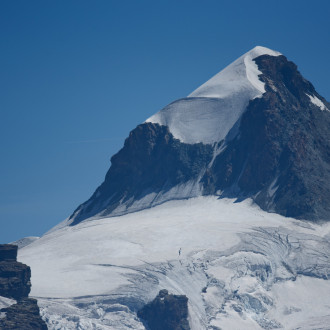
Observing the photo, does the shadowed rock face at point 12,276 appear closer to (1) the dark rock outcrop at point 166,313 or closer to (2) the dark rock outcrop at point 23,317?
(2) the dark rock outcrop at point 23,317

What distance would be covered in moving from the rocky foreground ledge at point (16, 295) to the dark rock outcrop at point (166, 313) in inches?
681

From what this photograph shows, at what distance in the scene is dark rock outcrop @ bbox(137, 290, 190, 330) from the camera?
186125 millimetres

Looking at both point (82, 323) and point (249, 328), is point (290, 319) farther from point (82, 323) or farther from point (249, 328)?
point (82, 323)

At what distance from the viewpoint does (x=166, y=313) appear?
612ft

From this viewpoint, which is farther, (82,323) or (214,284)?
(214,284)

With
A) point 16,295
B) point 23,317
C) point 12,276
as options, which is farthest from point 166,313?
point 12,276

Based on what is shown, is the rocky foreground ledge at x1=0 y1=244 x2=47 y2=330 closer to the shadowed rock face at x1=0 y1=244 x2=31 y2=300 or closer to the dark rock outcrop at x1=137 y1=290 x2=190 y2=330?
the shadowed rock face at x1=0 y1=244 x2=31 y2=300

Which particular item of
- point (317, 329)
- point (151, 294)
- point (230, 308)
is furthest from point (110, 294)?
point (317, 329)

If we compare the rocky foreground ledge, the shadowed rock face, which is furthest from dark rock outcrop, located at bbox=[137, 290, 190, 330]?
the shadowed rock face

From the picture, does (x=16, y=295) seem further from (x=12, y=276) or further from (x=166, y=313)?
(x=166, y=313)

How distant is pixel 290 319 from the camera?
633ft

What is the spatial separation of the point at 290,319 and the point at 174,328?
62.3 ft

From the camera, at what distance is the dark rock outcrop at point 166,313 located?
186 metres

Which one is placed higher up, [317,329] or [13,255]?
[13,255]
